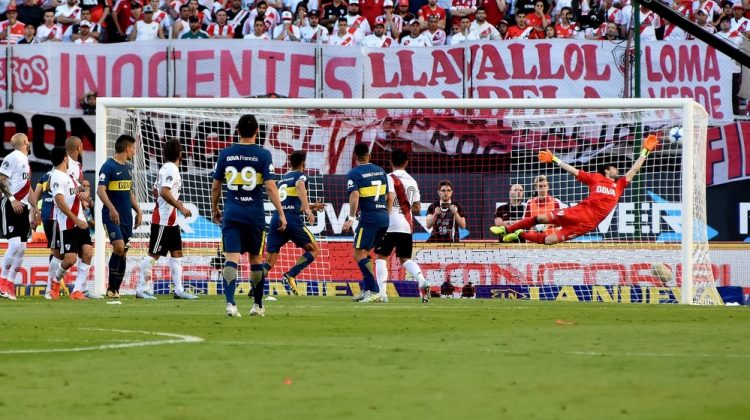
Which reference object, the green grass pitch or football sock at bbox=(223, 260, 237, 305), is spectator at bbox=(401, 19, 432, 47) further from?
football sock at bbox=(223, 260, 237, 305)

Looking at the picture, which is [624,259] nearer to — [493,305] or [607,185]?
[607,185]

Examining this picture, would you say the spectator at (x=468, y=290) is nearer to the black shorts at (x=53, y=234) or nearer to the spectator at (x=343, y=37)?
the spectator at (x=343, y=37)

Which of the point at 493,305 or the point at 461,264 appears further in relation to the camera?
the point at 461,264

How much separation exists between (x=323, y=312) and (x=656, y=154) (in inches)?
405

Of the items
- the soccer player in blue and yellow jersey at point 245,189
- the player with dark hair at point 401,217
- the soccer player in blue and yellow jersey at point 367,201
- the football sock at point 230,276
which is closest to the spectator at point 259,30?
→ the player with dark hair at point 401,217

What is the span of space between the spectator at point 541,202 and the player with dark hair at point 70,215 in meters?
7.63

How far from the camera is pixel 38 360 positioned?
30.7 feet

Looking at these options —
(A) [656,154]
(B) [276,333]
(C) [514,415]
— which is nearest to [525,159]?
(A) [656,154]

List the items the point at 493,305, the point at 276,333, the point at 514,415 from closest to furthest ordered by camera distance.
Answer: the point at 514,415 < the point at 276,333 < the point at 493,305

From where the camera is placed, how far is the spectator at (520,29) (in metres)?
26.6

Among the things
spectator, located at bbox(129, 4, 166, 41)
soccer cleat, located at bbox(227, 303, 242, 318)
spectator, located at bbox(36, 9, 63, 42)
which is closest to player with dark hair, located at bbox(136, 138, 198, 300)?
soccer cleat, located at bbox(227, 303, 242, 318)

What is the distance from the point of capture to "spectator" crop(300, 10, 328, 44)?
27031mm

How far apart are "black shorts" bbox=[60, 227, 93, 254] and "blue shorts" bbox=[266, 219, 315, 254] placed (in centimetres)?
263

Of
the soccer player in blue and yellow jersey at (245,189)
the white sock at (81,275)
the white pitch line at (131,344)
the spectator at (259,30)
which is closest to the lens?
the white pitch line at (131,344)
